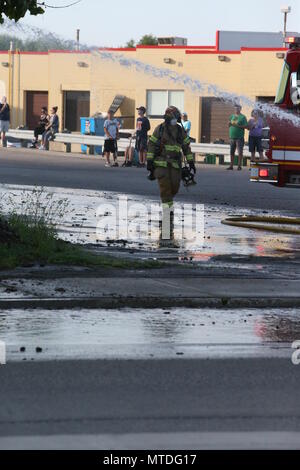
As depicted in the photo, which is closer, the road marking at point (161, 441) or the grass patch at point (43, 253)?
the road marking at point (161, 441)

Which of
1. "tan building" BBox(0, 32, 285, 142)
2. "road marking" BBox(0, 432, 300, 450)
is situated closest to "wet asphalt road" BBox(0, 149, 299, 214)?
"tan building" BBox(0, 32, 285, 142)

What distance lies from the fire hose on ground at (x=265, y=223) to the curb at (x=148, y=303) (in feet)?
21.9

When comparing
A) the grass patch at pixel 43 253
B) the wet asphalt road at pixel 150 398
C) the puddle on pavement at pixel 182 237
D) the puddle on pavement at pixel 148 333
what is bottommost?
the puddle on pavement at pixel 182 237

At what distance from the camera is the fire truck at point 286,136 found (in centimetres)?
2077

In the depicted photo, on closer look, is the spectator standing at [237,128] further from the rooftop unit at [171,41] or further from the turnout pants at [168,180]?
the rooftop unit at [171,41]

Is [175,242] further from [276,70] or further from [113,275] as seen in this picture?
[276,70]

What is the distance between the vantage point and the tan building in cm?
4866

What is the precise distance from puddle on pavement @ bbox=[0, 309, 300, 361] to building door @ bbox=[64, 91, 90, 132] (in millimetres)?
47762

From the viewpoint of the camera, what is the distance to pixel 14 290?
428 inches

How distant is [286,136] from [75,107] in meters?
38.3

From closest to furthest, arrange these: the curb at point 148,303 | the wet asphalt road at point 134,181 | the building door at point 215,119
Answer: the curb at point 148,303, the wet asphalt road at point 134,181, the building door at point 215,119

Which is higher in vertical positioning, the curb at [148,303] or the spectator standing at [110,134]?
the spectator standing at [110,134]

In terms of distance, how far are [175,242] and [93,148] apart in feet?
105

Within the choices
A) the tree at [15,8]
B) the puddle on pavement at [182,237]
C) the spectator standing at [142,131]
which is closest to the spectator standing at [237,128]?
the spectator standing at [142,131]
